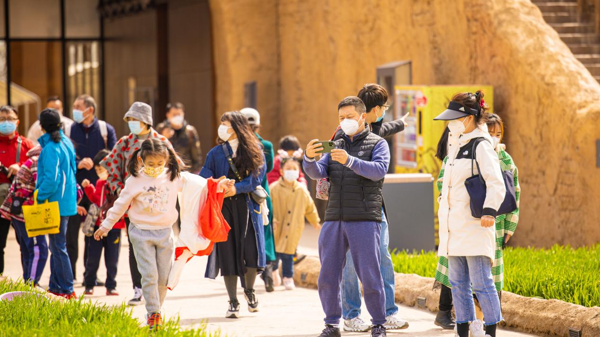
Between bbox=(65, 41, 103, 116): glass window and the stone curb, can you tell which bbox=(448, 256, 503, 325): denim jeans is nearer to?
the stone curb

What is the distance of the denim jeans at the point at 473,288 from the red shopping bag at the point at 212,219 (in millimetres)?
1857

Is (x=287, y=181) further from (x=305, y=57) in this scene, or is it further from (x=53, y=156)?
(x=305, y=57)

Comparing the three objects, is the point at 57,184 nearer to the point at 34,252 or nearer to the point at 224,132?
the point at 34,252

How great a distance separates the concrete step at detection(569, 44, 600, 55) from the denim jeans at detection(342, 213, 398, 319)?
6.57 metres

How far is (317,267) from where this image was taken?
10164mm

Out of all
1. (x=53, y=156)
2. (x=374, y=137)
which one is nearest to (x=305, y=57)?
(x=53, y=156)

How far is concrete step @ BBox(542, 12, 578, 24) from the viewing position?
43.7ft

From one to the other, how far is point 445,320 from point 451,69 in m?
6.16

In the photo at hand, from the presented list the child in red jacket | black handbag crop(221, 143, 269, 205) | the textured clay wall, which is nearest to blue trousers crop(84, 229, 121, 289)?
the child in red jacket

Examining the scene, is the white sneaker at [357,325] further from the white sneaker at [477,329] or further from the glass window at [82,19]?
the glass window at [82,19]

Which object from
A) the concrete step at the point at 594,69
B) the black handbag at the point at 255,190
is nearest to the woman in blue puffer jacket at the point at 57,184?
the black handbag at the point at 255,190

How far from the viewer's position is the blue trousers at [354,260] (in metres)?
6.68

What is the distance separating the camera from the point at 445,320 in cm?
748

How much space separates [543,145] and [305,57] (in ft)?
21.6
